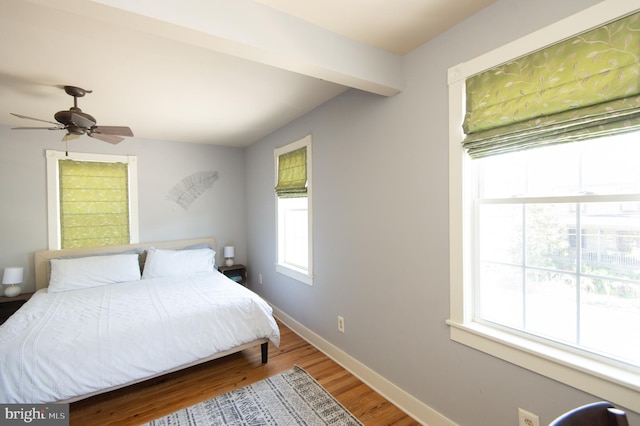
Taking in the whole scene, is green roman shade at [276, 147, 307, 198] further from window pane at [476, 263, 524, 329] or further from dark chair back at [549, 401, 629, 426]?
dark chair back at [549, 401, 629, 426]

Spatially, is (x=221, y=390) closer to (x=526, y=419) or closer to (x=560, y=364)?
(x=526, y=419)

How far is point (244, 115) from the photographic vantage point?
9.86 ft

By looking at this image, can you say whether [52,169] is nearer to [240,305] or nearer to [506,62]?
[240,305]

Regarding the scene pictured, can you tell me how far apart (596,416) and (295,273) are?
2.65m

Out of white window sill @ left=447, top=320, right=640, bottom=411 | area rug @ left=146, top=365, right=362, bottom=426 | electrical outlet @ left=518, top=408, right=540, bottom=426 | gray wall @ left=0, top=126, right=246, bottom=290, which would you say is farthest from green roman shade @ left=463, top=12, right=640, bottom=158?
gray wall @ left=0, top=126, right=246, bottom=290

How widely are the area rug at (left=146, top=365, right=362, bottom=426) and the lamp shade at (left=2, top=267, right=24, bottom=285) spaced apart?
8.30ft

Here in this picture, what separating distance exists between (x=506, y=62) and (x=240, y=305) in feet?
8.23

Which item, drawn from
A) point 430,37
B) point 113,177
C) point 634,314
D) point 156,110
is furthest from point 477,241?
point 113,177

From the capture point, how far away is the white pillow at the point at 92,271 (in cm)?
296

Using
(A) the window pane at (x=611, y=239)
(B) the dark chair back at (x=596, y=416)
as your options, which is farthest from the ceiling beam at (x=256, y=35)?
(B) the dark chair back at (x=596, y=416)

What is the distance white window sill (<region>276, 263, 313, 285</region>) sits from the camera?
303 centimetres

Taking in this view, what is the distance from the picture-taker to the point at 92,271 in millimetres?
3121

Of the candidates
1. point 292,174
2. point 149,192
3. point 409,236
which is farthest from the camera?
point 149,192

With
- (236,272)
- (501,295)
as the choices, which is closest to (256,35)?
(501,295)
